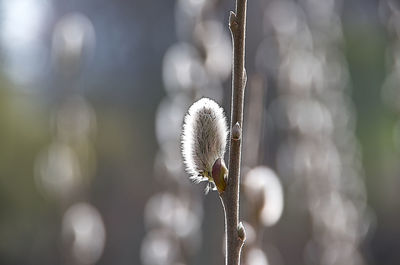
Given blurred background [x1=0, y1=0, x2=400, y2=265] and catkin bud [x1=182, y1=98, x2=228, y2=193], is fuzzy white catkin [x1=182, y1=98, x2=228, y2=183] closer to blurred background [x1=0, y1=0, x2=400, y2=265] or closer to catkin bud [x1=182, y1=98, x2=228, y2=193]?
catkin bud [x1=182, y1=98, x2=228, y2=193]

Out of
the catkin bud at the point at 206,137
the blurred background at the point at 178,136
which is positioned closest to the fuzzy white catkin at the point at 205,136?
the catkin bud at the point at 206,137

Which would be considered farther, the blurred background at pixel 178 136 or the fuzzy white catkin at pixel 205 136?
the blurred background at pixel 178 136

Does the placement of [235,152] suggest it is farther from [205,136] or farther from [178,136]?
[178,136]

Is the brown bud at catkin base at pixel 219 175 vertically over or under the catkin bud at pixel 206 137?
under

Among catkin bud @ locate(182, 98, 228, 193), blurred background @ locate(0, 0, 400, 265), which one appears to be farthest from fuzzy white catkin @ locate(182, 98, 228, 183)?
blurred background @ locate(0, 0, 400, 265)

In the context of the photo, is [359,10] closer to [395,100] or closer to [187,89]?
[395,100]

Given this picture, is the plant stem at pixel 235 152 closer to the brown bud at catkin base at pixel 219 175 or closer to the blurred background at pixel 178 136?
the brown bud at catkin base at pixel 219 175

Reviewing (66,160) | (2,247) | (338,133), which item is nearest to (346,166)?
(338,133)
